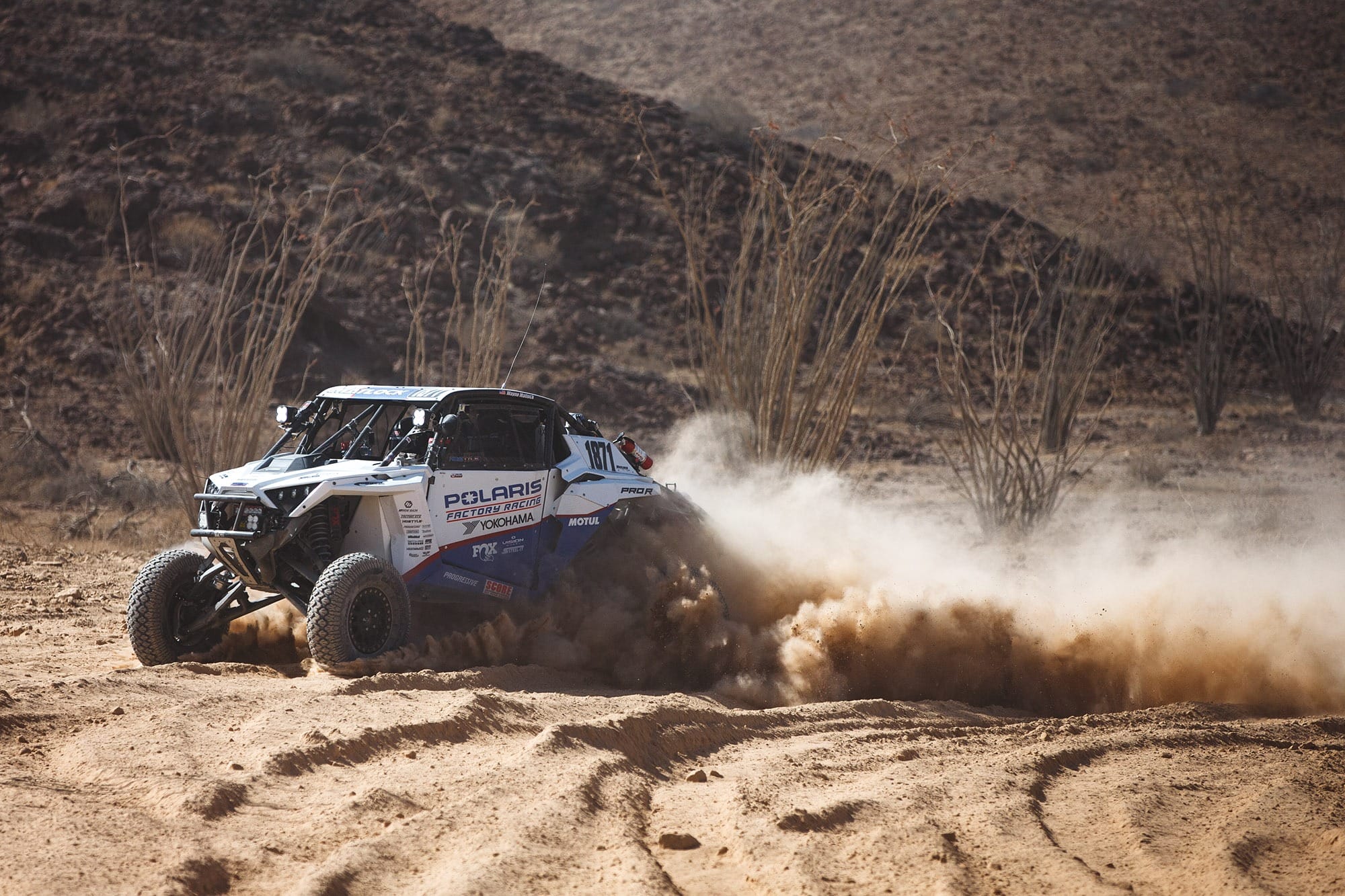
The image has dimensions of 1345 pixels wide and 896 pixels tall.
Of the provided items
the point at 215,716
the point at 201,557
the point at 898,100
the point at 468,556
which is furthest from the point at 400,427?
the point at 898,100

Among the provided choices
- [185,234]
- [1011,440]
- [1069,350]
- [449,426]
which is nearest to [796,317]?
[1011,440]

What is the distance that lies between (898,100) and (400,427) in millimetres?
43482

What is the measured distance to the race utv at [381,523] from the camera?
25.1ft

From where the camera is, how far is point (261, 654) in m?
8.49

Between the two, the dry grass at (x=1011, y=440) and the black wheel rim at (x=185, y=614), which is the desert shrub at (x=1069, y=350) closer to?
the dry grass at (x=1011, y=440)

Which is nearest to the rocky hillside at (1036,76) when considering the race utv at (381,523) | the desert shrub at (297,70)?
the desert shrub at (297,70)

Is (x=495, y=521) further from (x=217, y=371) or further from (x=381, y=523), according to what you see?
(x=217, y=371)

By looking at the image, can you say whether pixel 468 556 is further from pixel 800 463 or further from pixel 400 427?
pixel 800 463

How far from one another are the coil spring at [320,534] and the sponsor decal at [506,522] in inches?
40.3

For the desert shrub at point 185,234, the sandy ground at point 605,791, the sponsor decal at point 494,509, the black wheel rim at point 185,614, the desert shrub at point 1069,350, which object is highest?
the desert shrub at point 185,234

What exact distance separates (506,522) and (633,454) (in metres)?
1.61

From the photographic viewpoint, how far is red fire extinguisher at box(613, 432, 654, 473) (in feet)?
32.1

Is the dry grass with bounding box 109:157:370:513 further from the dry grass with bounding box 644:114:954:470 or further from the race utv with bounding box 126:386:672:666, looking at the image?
the dry grass with bounding box 644:114:954:470

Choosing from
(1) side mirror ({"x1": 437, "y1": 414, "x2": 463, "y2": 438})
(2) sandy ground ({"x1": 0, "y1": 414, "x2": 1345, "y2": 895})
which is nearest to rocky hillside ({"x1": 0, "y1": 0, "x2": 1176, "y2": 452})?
(1) side mirror ({"x1": 437, "y1": 414, "x2": 463, "y2": 438})
